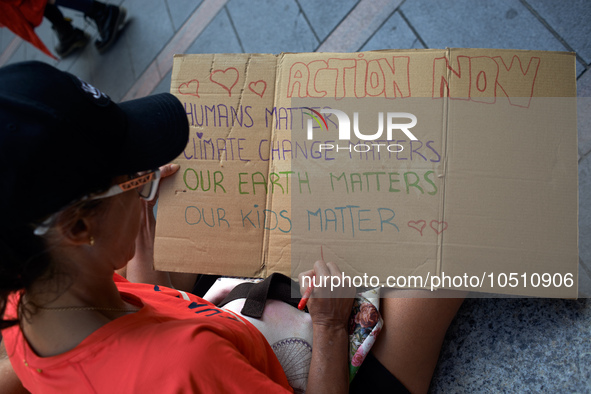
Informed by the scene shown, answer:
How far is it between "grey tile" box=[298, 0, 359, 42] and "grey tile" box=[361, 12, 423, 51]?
0.23 meters

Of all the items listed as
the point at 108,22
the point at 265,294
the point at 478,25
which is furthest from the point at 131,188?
the point at 108,22

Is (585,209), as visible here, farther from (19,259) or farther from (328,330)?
(19,259)

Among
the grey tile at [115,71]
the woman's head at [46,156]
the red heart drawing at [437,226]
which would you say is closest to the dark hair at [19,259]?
the woman's head at [46,156]

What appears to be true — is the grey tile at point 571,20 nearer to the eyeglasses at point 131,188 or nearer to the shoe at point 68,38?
the eyeglasses at point 131,188

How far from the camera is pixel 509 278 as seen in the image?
1025mm

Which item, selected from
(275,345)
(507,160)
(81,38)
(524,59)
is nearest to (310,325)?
(275,345)

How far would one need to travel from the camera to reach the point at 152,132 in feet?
2.54

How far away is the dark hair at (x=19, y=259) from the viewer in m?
0.60

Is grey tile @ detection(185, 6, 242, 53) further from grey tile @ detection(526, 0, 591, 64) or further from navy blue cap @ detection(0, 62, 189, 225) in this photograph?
navy blue cap @ detection(0, 62, 189, 225)

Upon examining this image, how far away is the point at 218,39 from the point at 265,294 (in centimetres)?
176

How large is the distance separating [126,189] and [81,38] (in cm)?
271

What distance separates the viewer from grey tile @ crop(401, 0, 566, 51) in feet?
5.39

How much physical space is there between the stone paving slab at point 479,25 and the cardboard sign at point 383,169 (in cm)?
69

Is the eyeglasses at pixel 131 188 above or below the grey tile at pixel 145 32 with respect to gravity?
below
